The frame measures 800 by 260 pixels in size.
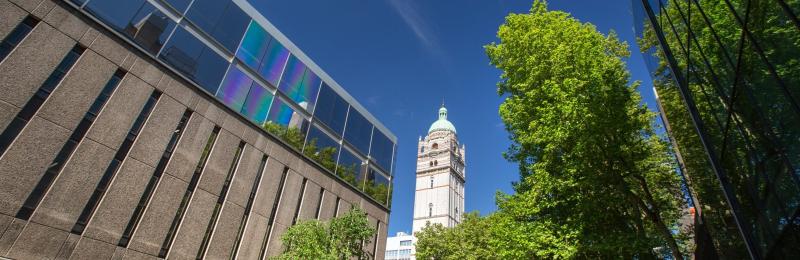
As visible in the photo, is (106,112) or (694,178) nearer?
(694,178)

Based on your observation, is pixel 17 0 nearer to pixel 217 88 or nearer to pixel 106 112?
pixel 106 112

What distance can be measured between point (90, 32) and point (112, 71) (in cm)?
A: 149

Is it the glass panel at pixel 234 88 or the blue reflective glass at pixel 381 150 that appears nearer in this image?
the glass panel at pixel 234 88

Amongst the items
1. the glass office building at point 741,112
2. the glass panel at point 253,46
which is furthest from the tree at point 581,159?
the glass panel at point 253,46

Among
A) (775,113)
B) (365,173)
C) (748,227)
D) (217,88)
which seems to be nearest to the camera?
(775,113)

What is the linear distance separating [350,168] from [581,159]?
1626 centimetres

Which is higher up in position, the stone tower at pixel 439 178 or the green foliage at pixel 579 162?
the stone tower at pixel 439 178

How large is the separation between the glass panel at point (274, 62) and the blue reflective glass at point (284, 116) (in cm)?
125

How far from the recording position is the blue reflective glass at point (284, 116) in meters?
21.7

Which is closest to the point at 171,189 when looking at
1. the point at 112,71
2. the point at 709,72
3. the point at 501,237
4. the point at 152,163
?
the point at 152,163

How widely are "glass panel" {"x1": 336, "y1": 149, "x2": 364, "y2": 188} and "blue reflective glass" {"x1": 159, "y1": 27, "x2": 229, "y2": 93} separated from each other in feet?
31.9

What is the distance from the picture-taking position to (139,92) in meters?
15.4

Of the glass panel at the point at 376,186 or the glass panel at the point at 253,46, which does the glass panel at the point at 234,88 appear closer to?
the glass panel at the point at 253,46

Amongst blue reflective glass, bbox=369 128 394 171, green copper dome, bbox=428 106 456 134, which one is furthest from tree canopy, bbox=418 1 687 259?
green copper dome, bbox=428 106 456 134
